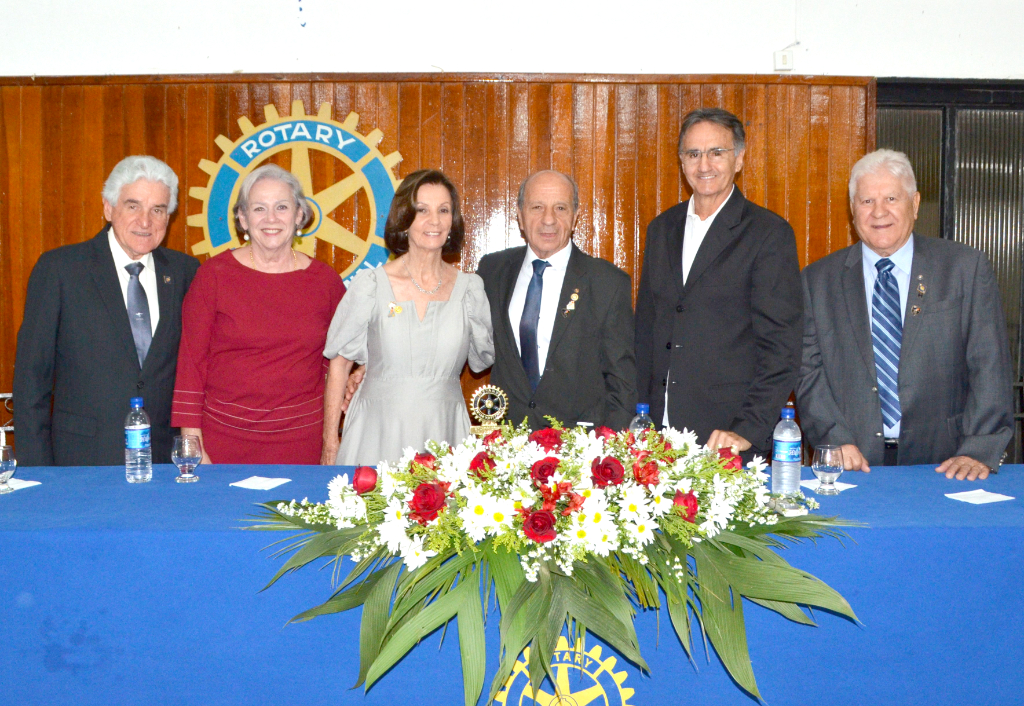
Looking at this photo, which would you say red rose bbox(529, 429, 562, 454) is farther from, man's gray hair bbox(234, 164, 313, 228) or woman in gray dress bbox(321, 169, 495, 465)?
man's gray hair bbox(234, 164, 313, 228)

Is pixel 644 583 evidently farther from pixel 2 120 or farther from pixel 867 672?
pixel 2 120

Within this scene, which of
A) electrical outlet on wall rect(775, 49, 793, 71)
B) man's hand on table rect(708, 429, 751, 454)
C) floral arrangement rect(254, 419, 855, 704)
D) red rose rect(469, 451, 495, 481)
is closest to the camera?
floral arrangement rect(254, 419, 855, 704)

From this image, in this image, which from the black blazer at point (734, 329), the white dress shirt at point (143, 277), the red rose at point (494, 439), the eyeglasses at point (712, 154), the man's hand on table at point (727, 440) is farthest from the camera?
the white dress shirt at point (143, 277)

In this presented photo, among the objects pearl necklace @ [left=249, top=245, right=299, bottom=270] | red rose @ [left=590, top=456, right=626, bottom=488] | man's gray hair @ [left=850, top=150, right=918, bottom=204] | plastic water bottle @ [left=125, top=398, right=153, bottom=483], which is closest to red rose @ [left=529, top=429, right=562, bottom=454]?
red rose @ [left=590, top=456, right=626, bottom=488]

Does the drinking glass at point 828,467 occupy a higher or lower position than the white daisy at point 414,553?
higher

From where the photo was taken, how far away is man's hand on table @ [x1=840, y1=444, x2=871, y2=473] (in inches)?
93.1

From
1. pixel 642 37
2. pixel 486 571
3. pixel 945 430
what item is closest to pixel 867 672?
pixel 486 571

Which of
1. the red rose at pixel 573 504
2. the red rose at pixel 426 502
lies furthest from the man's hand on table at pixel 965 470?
the red rose at pixel 426 502

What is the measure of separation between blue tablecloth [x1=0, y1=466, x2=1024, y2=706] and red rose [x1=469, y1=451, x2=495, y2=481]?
36 cm

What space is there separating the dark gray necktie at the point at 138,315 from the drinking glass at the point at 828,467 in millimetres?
2315

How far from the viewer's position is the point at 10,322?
14.4 feet

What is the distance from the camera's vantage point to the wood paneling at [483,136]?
4.24 metres

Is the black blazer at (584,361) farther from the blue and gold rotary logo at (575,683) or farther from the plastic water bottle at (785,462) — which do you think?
the blue and gold rotary logo at (575,683)

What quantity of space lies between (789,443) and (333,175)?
10.0ft
